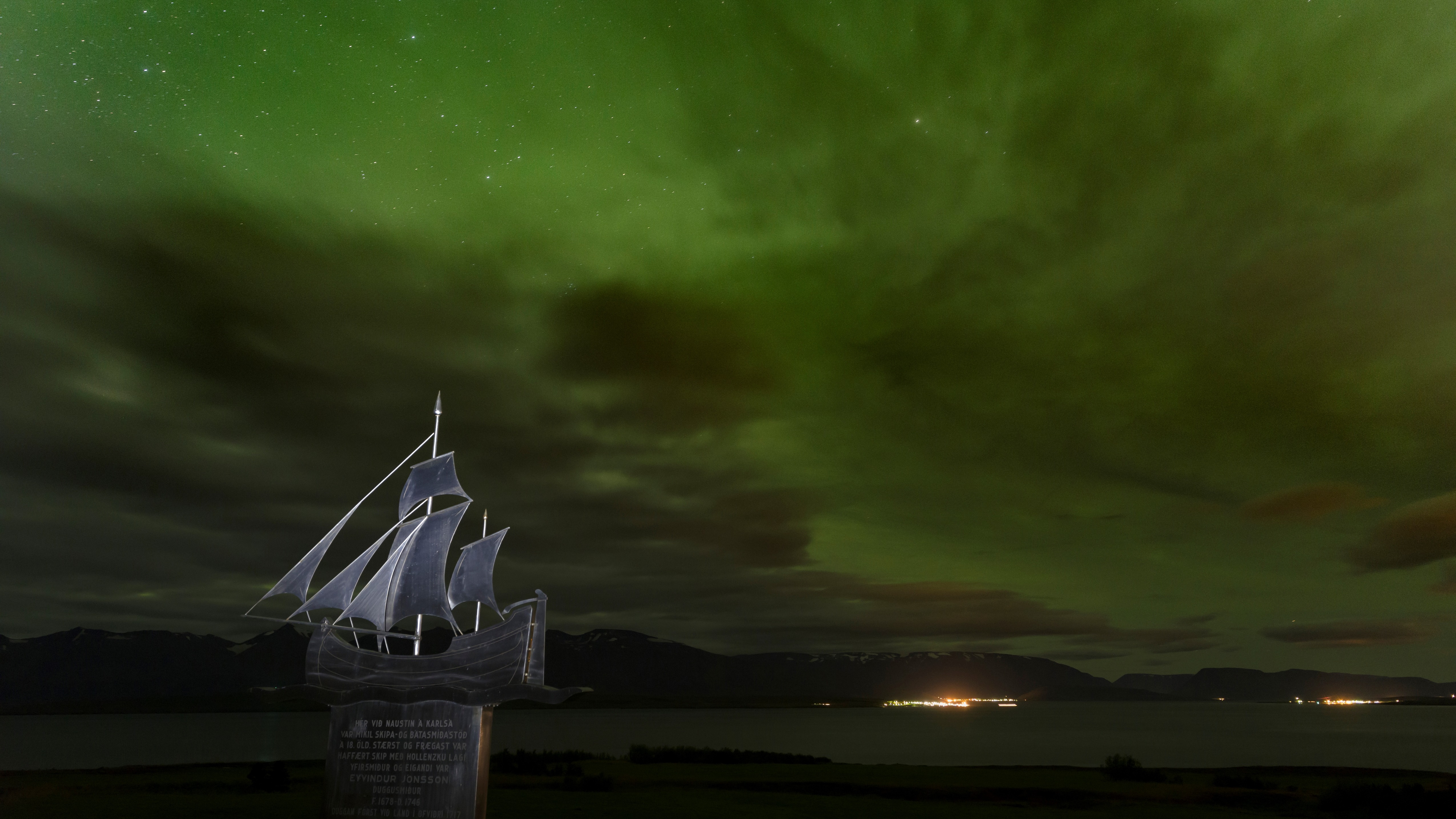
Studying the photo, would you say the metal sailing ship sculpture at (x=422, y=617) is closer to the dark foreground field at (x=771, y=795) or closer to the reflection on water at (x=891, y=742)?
the dark foreground field at (x=771, y=795)

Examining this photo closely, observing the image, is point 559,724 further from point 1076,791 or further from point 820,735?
point 1076,791

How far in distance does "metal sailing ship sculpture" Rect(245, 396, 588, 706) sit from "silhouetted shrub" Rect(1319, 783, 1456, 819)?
24119 mm

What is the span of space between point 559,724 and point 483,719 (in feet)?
582

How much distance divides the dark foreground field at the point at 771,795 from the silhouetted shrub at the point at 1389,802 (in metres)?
0.05

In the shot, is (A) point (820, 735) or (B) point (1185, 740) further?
(A) point (820, 735)

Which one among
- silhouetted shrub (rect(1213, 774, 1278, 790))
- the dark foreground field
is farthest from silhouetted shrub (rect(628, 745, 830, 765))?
silhouetted shrub (rect(1213, 774, 1278, 790))

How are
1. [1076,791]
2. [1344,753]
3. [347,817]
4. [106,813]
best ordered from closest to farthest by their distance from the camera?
[347,817], [106,813], [1076,791], [1344,753]

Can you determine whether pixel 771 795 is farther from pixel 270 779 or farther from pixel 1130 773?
pixel 1130 773

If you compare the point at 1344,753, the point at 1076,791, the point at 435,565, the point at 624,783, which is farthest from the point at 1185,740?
the point at 435,565

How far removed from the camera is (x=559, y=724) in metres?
185

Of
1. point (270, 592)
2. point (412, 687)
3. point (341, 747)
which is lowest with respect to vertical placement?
point (341, 747)

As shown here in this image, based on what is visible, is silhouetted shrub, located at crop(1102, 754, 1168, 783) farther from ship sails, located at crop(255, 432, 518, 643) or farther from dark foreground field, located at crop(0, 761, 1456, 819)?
ship sails, located at crop(255, 432, 518, 643)

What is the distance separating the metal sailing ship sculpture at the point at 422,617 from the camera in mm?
20266

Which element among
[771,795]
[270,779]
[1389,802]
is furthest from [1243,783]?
[270,779]
